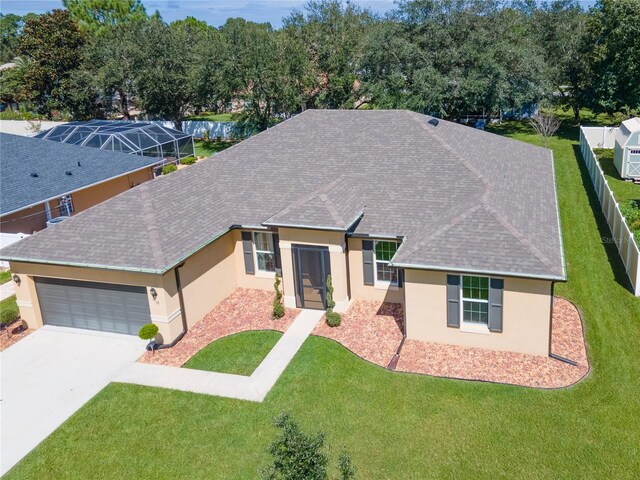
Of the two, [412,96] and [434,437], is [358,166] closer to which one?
[434,437]

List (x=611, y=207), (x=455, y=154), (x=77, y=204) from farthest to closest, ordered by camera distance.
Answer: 1. (x=77, y=204)
2. (x=611, y=207)
3. (x=455, y=154)

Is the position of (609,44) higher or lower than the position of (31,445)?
higher

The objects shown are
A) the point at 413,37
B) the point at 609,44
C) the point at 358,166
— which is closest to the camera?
the point at 358,166

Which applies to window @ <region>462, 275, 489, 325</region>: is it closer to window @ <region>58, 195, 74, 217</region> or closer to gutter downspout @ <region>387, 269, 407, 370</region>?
gutter downspout @ <region>387, 269, 407, 370</region>

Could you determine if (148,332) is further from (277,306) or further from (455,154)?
(455,154)

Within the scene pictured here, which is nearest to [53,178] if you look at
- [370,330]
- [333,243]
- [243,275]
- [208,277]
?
[243,275]

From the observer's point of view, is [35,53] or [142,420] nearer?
[142,420]

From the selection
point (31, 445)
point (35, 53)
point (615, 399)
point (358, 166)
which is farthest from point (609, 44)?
point (35, 53)
